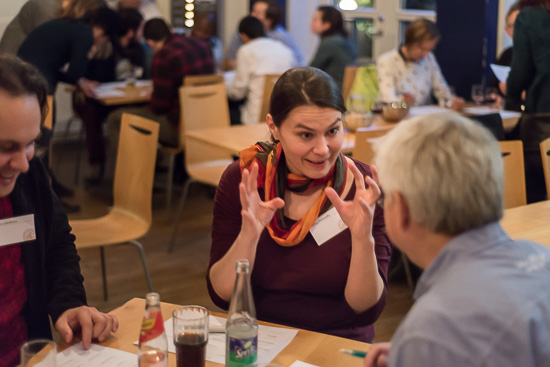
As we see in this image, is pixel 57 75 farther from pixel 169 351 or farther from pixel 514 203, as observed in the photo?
→ pixel 169 351

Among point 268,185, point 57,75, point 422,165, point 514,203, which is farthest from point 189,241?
point 422,165

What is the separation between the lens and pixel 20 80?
1.59 metres

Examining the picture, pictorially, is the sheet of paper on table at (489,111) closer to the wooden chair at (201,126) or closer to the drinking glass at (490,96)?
the drinking glass at (490,96)

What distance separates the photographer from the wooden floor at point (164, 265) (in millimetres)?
3762

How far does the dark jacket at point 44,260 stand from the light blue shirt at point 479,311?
108 centimetres

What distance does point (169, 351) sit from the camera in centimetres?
162

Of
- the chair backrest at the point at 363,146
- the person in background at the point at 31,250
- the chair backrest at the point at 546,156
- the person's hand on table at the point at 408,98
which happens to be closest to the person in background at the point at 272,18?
the person's hand on table at the point at 408,98

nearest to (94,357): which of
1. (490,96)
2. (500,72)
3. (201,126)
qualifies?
(201,126)

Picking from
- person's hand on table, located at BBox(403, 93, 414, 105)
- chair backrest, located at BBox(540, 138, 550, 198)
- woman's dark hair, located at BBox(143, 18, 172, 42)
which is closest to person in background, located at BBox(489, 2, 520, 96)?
person's hand on table, located at BBox(403, 93, 414, 105)

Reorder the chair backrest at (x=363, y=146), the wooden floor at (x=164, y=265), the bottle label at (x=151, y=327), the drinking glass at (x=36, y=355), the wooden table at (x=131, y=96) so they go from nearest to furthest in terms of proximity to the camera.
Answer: the drinking glass at (x=36, y=355) → the bottle label at (x=151, y=327) → the chair backrest at (x=363, y=146) → the wooden floor at (x=164, y=265) → the wooden table at (x=131, y=96)

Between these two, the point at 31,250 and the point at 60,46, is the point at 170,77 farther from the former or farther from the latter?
the point at 31,250

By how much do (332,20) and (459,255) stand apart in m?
5.28

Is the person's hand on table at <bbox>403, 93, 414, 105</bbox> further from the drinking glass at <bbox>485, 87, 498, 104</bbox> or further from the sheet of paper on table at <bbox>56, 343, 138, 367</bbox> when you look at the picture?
the sheet of paper on table at <bbox>56, 343, 138, 367</bbox>

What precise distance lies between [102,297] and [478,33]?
4.17 metres
